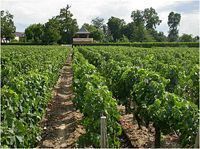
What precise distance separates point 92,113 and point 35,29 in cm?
7520

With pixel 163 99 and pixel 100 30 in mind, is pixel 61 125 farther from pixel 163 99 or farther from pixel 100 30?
pixel 100 30

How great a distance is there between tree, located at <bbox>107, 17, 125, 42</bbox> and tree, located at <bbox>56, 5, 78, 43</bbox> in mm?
10210

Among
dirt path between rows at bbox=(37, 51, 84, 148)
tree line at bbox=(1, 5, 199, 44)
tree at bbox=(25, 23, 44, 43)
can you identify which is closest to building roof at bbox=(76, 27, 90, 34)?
tree line at bbox=(1, 5, 199, 44)

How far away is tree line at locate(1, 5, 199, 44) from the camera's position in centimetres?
7988

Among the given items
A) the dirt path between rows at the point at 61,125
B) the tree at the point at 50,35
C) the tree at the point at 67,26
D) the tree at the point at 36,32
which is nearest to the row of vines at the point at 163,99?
the dirt path between rows at the point at 61,125

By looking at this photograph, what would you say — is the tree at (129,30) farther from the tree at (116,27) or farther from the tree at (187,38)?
the tree at (187,38)

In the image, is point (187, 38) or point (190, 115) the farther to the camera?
point (187, 38)

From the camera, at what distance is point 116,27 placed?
103375mm

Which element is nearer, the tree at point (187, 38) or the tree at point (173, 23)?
the tree at point (187, 38)

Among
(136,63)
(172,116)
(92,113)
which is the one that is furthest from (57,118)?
(136,63)

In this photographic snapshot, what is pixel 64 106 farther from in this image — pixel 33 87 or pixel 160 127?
pixel 160 127

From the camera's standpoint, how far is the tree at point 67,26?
308 feet

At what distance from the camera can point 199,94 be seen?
897cm

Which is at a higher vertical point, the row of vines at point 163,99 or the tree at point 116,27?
the tree at point 116,27
